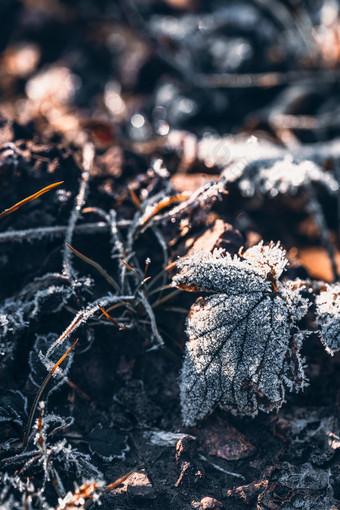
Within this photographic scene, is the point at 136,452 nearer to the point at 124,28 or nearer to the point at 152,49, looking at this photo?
the point at 152,49

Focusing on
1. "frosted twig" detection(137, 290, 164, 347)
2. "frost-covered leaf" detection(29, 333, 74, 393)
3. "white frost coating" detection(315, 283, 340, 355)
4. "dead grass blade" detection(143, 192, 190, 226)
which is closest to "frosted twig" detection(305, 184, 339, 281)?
"white frost coating" detection(315, 283, 340, 355)

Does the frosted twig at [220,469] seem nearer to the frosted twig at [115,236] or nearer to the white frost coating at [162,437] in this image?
the white frost coating at [162,437]

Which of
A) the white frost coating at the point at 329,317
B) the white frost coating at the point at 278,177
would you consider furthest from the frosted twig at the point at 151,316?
the white frost coating at the point at 278,177

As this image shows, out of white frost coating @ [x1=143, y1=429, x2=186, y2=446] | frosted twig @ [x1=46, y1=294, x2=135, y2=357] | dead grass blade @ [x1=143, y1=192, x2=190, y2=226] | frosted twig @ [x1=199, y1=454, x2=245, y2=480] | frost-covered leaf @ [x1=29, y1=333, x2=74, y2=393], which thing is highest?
dead grass blade @ [x1=143, y1=192, x2=190, y2=226]

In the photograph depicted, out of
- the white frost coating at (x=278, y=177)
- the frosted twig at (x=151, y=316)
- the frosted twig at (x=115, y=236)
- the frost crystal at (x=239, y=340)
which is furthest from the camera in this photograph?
the white frost coating at (x=278, y=177)

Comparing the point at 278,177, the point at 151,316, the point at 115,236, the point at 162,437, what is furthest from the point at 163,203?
the point at 162,437

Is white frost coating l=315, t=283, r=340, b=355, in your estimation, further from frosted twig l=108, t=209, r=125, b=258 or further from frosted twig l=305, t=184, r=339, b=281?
frosted twig l=108, t=209, r=125, b=258
